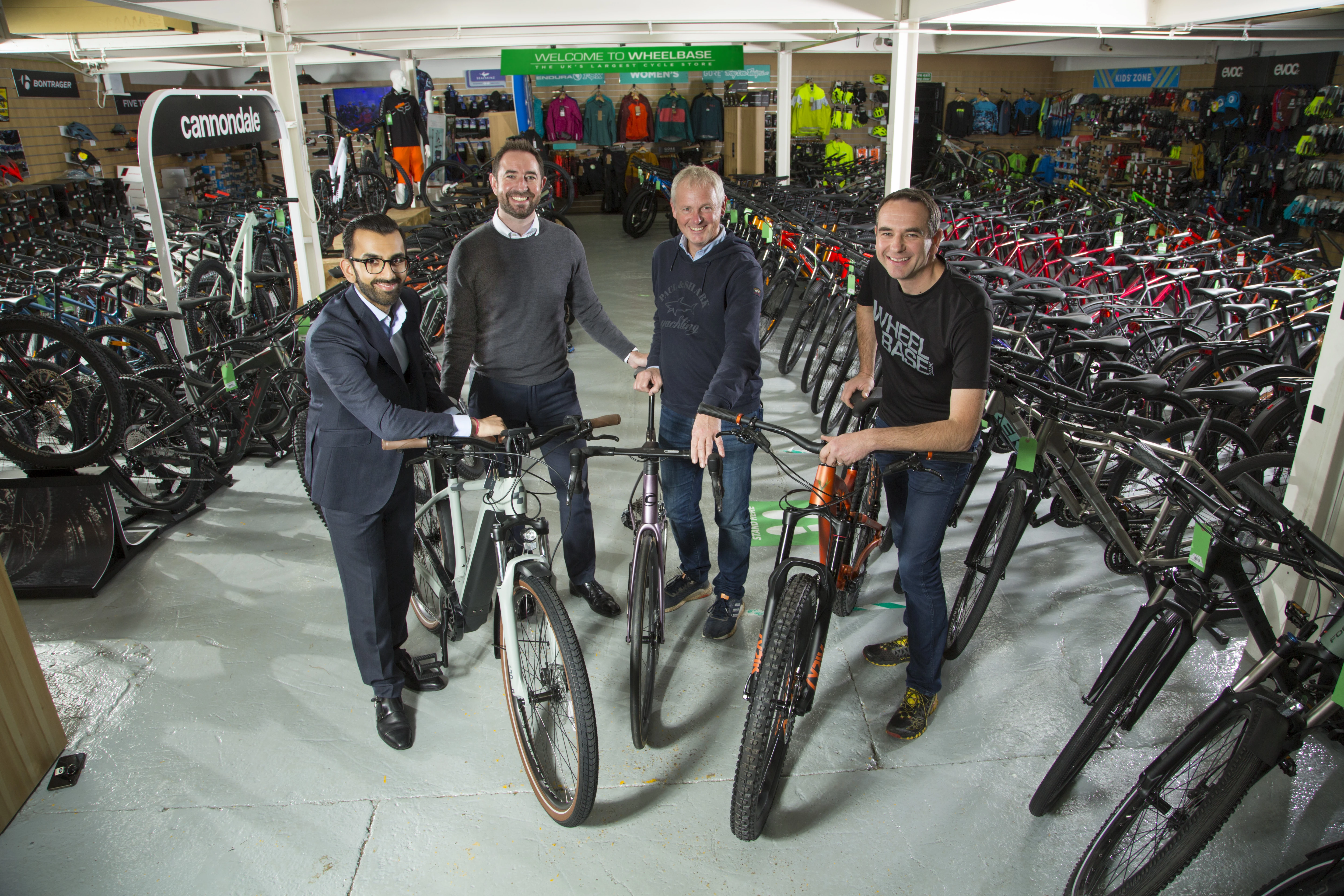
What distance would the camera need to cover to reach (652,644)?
236 cm

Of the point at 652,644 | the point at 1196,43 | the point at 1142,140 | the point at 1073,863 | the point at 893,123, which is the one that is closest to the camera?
the point at 1073,863

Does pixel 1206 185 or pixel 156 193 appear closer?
pixel 156 193

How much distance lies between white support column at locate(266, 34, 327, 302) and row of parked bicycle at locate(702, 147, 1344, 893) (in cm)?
332

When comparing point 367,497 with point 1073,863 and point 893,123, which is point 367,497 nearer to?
point 1073,863

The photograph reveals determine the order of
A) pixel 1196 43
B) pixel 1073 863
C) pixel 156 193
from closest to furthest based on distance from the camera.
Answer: pixel 1073 863, pixel 156 193, pixel 1196 43

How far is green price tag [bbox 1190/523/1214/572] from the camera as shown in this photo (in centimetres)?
189

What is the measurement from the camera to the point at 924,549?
2270 millimetres

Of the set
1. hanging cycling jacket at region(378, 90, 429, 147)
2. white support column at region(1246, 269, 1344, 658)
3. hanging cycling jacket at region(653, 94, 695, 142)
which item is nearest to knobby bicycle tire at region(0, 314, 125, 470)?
white support column at region(1246, 269, 1344, 658)

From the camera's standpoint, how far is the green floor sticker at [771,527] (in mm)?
3627

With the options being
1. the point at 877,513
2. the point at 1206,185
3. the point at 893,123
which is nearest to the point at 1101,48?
the point at 1206,185

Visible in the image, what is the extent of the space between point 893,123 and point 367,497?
498 centimetres

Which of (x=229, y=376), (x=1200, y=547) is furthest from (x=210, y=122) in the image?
(x=1200, y=547)

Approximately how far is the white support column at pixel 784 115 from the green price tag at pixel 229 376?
7474 millimetres

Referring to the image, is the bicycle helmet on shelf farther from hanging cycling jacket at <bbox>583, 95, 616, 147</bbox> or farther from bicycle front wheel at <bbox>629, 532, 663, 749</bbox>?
bicycle front wheel at <bbox>629, 532, 663, 749</bbox>
